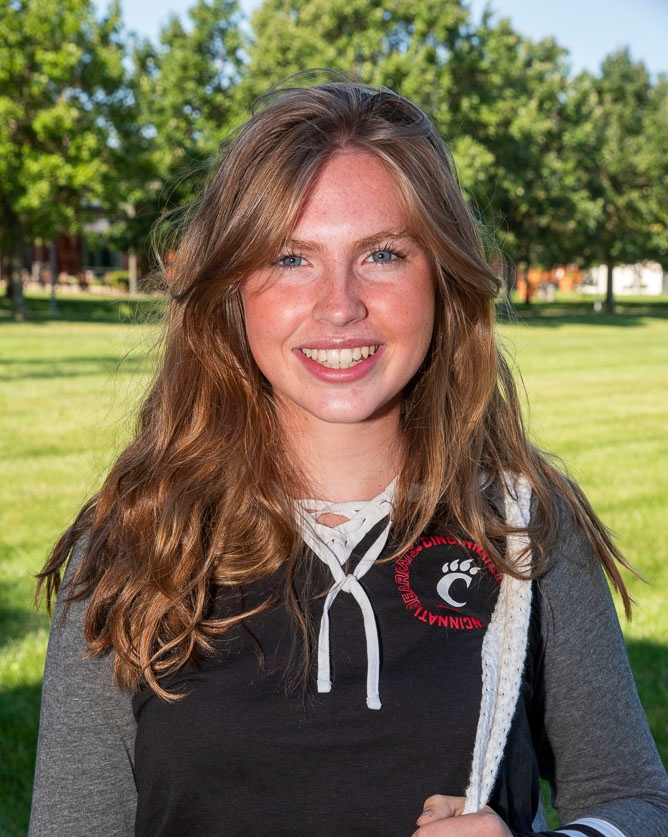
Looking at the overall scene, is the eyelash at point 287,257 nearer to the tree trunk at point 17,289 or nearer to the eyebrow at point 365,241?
the eyebrow at point 365,241

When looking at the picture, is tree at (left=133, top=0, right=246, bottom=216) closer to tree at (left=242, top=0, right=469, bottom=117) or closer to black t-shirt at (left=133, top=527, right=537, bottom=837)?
tree at (left=242, top=0, right=469, bottom=117)

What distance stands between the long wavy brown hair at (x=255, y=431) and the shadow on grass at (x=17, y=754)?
77.9 inches

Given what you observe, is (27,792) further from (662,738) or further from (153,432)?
(662,738)

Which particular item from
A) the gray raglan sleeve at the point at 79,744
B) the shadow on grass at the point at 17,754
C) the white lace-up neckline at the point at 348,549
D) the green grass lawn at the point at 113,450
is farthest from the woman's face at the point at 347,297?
the shadow on grass at the point at 17,754

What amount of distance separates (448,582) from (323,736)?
0.39m

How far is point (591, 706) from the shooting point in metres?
1.82

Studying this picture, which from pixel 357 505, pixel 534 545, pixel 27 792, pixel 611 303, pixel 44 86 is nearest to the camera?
pixel 534 545

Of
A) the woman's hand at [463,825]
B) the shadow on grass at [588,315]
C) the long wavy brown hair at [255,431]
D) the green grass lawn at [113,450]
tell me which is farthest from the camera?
the shadow on grass at [588,315]

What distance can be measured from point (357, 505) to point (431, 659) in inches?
14.5

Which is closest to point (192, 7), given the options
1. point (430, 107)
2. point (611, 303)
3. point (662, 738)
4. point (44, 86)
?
point (44, 86)

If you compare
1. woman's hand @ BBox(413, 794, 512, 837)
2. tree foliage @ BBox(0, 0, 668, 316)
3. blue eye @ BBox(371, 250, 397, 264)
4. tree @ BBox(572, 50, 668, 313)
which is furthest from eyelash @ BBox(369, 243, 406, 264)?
tree @ BBox(572, 50, 668, 313)

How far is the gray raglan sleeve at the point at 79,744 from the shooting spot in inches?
69.9

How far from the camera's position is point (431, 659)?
69.4 inches

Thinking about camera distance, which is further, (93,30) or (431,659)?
(93,30)
